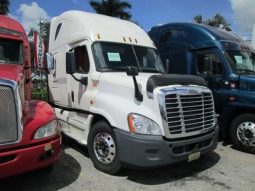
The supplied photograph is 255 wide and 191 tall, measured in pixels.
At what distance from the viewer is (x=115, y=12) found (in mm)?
38875

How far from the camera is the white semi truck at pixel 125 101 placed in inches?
226

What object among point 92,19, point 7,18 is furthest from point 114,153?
point 7,18

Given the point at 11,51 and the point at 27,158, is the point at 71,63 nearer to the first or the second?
the point at 11,51

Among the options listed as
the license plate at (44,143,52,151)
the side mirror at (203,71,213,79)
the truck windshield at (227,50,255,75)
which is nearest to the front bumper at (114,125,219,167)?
the license plate at (44,143,52,151)

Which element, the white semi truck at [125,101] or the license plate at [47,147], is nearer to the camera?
the license plate at [47,147]

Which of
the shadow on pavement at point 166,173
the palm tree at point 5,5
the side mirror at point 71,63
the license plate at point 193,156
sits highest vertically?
the palm tree at point 5,5

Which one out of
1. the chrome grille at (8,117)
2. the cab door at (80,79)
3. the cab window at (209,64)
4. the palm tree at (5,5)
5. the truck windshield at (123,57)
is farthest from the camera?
the palm tree at (5,5)

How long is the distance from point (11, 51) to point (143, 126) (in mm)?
3697

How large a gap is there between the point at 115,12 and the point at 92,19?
31894 mm

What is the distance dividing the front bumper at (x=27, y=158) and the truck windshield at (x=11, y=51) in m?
2.78

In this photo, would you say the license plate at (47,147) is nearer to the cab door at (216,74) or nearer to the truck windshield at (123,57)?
the truck windshield at (123,57)

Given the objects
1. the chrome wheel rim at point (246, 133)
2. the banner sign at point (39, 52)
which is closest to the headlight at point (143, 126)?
the chrome wheel rim at point (246, 133)

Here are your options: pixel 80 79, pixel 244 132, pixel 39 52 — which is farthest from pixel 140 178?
pixel 39 52

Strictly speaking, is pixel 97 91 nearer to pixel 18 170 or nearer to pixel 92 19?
pixel 92 19
